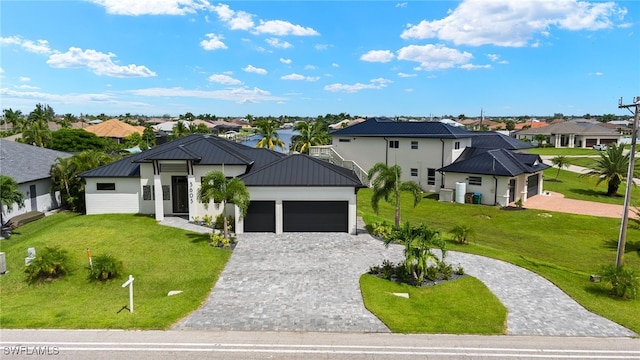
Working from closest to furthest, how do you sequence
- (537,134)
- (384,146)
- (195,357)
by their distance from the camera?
(195,357), (384,146), (537,134)

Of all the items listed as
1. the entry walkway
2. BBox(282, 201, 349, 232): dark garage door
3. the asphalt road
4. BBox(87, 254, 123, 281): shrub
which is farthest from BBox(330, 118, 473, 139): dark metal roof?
BBox(87, 254, 123, 281): shrub

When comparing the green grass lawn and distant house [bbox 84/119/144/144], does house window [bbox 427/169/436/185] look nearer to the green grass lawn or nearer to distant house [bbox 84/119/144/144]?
the green grass lawn

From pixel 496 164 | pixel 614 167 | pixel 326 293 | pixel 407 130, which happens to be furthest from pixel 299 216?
pixel 614 167

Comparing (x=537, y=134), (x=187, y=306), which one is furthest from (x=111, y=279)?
(x=537, y=134)

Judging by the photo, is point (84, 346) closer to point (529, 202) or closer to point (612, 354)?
point (612, 354)

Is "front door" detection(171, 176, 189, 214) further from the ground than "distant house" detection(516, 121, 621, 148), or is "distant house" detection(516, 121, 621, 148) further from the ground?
"distant house" detection(516, 121, 621, 148)
